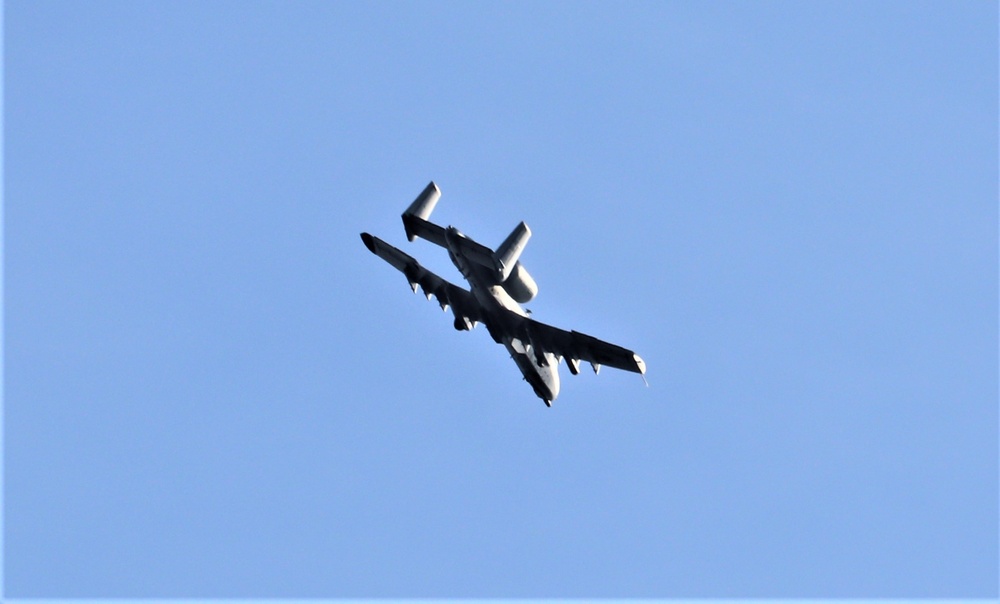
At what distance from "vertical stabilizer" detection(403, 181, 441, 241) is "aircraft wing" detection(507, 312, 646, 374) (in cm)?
490

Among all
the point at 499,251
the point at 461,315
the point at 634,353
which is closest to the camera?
the point at 499,251

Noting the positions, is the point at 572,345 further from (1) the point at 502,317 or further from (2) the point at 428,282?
(2) the point at 428,282

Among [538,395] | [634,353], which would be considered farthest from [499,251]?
[538,395]

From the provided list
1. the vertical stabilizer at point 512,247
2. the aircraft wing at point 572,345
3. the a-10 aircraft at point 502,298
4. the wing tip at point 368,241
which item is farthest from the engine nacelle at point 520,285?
the wing tip at point 368,241

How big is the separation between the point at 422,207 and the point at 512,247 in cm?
437

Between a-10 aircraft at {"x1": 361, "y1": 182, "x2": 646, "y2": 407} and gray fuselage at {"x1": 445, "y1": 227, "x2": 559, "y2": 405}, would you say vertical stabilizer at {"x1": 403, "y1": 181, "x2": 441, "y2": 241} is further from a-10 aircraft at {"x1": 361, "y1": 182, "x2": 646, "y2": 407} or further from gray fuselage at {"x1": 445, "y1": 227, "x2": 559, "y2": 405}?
gray fuselage at {"x1": 445, "y1": 227, "x2": 559, "y2": 405}

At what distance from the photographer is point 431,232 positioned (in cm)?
5012

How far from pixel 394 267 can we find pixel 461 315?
3.57 m

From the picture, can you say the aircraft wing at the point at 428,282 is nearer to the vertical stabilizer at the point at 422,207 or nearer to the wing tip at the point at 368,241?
the wing tip at the point at 368,241

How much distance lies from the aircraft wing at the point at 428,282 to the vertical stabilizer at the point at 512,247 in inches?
255

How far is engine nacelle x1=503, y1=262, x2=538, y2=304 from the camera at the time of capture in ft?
167

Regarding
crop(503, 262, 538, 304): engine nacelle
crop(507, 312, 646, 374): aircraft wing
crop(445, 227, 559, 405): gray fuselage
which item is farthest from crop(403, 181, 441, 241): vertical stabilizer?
crop(507, 312, 646, 374): aircraft wing

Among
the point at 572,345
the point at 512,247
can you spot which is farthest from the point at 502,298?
the point at 512,247

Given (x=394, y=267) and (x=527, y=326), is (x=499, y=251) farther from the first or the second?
(x=394, y=267)
